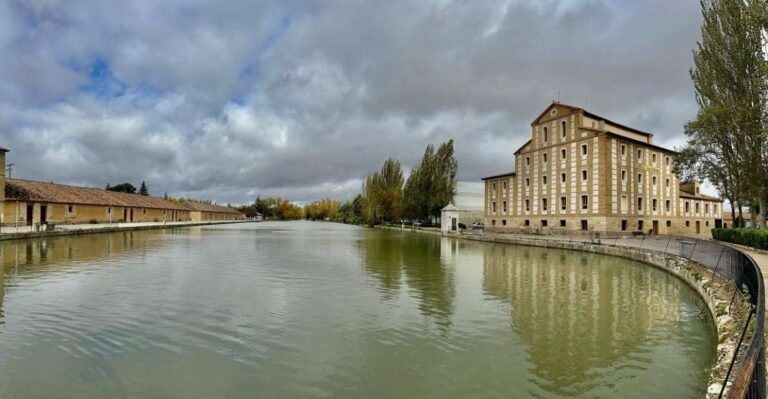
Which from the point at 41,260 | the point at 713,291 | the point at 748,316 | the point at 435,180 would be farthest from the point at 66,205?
the point at 748,316

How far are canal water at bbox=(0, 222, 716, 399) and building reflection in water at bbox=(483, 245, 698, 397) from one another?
0.05 meters

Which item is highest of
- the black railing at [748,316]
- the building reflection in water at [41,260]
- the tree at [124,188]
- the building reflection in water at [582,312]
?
the tree at [124,188]

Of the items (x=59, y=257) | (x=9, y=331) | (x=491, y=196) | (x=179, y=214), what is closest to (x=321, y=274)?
(x=9, y=331)

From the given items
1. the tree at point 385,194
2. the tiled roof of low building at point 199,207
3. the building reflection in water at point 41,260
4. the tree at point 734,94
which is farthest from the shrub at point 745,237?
the tiled roof of low building at point 199,207

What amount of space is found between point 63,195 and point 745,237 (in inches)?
2242

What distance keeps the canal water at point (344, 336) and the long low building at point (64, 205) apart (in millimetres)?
30256

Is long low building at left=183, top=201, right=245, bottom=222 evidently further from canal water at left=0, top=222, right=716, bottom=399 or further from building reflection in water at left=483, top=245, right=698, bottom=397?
building reflection in water at left=483, top=245, right=698, bottom=397

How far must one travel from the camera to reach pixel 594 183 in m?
36.8

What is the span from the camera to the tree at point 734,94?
23.7 meters

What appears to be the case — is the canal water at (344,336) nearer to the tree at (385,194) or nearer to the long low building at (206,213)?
the tree at (385,194)

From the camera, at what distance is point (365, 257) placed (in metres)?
22.9

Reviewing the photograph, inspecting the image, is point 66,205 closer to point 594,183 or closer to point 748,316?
point 594,183

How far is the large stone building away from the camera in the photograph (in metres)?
36.7

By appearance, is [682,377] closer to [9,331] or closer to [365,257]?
[9,331]
